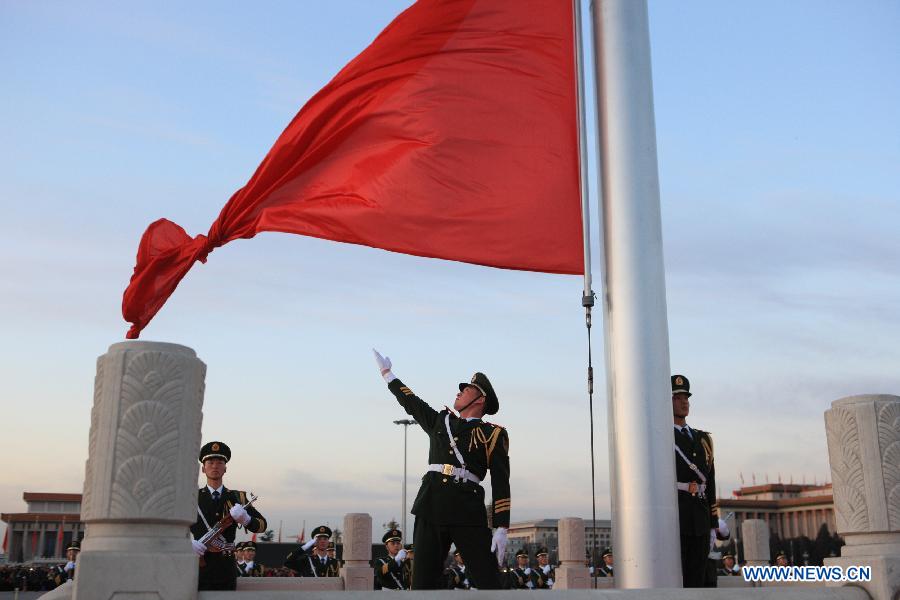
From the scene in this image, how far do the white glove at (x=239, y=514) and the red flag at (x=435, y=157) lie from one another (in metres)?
1.56

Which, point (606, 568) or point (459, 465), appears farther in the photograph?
point (606, 568)

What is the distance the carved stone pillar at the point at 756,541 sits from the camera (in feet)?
65.0

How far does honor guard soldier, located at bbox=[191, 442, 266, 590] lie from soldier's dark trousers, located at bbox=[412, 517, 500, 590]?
1653 mm

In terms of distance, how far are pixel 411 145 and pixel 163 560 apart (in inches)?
169

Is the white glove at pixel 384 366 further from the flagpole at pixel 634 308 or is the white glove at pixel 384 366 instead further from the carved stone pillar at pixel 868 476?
the carved stone pillar at pixel 868 476

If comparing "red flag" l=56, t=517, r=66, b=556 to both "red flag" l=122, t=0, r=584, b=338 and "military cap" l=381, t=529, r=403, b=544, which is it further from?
"red flag" l=122, t=0, r=584, b=338

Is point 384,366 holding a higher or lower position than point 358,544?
higher

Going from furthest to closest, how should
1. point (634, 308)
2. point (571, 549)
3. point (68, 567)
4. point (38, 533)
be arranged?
point (38, 533), point (68, 567), point (571, 549), point (634, 308)

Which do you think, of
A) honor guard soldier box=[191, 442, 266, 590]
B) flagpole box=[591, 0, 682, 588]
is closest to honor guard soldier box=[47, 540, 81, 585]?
honor guard soldier box=[191, 442, 266, 590]

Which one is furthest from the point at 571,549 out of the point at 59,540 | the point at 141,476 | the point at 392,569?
the point at 59,540

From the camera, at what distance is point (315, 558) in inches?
665

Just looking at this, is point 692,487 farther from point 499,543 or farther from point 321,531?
point 321,531

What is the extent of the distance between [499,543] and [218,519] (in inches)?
98.4

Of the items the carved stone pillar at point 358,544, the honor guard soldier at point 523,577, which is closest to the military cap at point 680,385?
the carved stone pillar at point 358,544
